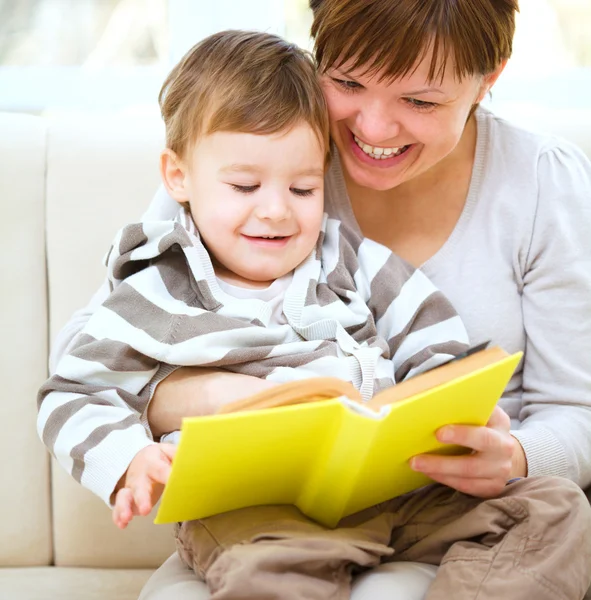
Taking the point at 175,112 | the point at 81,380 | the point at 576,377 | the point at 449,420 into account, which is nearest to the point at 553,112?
the point at 576,377

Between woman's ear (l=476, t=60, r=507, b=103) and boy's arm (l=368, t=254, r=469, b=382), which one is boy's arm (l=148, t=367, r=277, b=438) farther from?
woman's ear (l=476, t=60, r=507, b=103)

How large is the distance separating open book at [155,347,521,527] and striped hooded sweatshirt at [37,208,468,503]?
0.16m

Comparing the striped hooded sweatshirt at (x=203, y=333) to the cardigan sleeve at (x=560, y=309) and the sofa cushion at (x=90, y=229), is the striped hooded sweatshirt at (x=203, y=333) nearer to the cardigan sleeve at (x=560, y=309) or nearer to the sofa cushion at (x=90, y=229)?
the cardigan sleeve at (x=560, y=309)

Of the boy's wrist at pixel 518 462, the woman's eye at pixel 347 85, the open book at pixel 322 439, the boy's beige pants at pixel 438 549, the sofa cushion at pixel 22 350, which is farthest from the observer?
the sofa cushion at pixel 22 350

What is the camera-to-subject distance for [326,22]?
50.7 inches

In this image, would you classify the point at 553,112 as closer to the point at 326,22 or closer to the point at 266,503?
the point at 326,22

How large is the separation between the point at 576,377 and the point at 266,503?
556mm

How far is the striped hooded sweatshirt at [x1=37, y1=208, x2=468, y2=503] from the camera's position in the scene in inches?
46.8

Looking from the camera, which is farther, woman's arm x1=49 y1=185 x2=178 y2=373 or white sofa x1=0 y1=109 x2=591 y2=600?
white sofa x1=0 y1=109 x2=591 y2=600

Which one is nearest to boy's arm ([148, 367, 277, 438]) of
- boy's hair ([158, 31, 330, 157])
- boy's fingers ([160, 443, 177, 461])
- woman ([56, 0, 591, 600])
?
woman ([56, 0, 591, 600])

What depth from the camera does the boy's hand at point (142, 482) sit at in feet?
3.45

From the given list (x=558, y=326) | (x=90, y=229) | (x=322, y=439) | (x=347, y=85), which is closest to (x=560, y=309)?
(x=558, y=326)

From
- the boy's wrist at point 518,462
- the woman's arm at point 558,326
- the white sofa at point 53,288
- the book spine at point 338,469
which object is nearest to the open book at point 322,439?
the book spine at point 338,469

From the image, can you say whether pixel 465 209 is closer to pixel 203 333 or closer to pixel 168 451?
pixel 203 333
